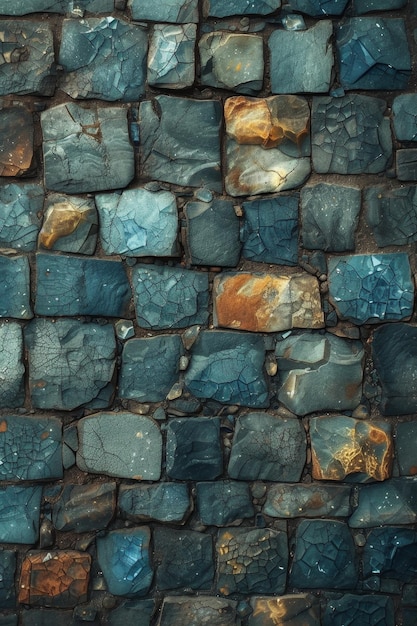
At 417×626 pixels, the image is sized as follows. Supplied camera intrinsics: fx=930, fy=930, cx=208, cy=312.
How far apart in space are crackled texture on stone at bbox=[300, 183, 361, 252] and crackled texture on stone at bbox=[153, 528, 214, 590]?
858 mm

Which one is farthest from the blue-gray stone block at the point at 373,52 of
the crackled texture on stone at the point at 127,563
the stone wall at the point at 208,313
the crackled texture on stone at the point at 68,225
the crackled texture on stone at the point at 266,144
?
the crackled texture on stone at the point at 127,563

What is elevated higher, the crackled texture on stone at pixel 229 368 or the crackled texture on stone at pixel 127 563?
the crackled texture on stone at pixel 229 368

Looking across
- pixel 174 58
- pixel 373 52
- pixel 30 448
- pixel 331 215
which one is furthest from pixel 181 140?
pixel 30 448

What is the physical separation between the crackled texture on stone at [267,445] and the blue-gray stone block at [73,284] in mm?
506

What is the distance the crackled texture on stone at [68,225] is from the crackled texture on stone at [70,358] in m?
0.21

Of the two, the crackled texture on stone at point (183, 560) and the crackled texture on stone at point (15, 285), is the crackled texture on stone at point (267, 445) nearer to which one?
the crackled texture on stone at point (183, 560)

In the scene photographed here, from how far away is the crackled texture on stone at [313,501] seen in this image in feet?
8.26

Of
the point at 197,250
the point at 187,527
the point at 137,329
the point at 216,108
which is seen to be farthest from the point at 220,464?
the point at 216,108

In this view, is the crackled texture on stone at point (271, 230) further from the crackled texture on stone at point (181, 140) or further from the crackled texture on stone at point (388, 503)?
the crackled texture on stone at point (388, 503)

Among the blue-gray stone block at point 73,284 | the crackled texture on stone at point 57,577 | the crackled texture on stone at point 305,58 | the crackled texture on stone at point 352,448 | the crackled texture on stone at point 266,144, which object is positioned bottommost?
the crackled texture on stone at point 57,577

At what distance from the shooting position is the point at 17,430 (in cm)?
252

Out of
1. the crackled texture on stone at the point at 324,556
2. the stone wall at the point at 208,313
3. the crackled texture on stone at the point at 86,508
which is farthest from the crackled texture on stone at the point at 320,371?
the crackled texture on stone at the point at 86,508

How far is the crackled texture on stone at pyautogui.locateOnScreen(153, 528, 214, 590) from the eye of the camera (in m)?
2.53

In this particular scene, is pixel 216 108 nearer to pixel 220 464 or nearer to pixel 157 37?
pixel 157 37
